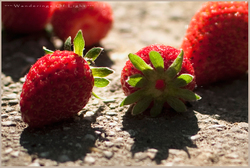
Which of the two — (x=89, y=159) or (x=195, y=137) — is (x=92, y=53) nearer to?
(x=89, y=159)

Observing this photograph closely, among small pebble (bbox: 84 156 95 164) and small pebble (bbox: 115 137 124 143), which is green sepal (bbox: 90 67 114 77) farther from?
small pebble (bbox: 84 156 95 164)

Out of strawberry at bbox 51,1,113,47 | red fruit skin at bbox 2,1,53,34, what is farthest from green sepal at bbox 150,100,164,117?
red fruit skin at bbox 2,1,53,34

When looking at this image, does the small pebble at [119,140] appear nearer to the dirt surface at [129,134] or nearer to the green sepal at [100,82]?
the dirt surface at [129,134]

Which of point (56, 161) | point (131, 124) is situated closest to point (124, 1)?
point (131, 124)

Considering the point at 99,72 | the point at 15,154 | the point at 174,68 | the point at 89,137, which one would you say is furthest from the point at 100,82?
the point at 15,154

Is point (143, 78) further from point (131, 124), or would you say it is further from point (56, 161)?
point (56, 161)
